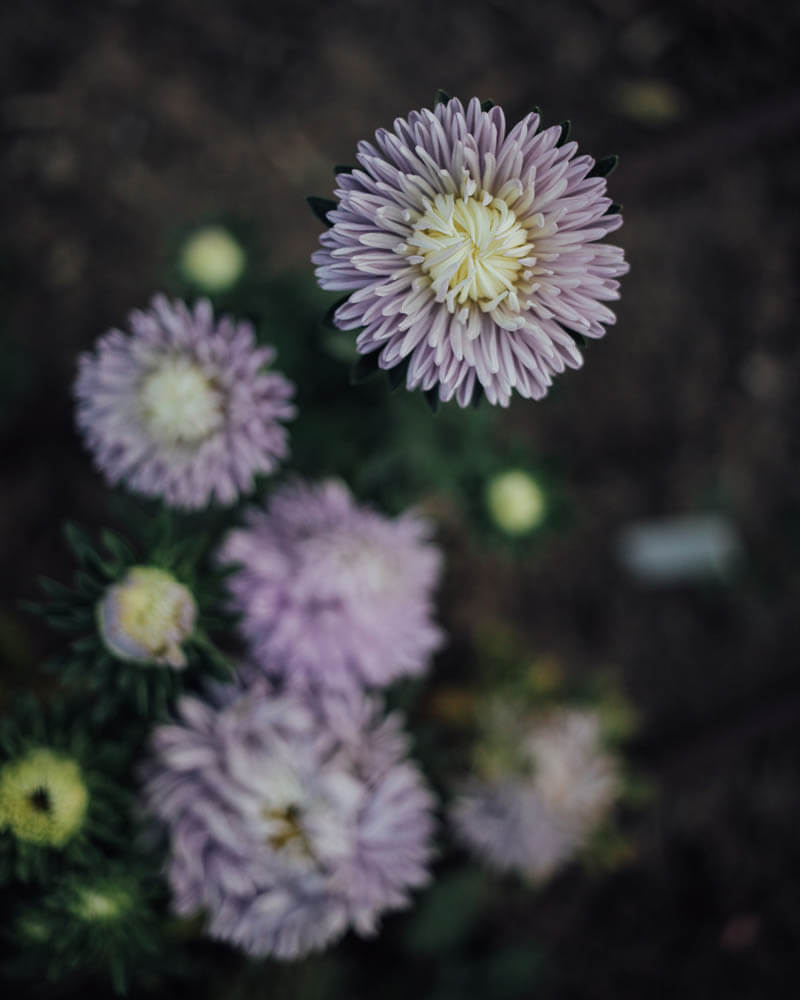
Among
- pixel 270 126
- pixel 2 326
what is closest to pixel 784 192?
pixel 270 126

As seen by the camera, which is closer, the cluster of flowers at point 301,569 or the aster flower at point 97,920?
the cluster of flowers at point 301,569

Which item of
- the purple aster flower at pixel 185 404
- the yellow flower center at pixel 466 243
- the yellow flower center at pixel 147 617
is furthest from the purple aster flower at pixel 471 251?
the yellow flower center at pixel 147 617

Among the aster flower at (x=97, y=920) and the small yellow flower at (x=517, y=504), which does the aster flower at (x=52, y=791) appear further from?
the small yellow flower at (x=517, y=504)

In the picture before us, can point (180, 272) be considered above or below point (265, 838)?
above

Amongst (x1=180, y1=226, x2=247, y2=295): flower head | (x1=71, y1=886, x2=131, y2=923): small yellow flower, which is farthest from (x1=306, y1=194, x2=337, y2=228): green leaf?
(x1=71, y1=886, x2=131, y2=923): small yellow flower

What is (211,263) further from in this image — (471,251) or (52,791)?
(52,791)

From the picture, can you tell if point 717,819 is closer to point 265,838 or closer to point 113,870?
point 265,838

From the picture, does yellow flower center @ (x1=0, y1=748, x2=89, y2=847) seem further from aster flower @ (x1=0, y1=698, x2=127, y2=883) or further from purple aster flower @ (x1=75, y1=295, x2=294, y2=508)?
purple aster flower @ (x1=75, y1=295, x2=294, y2=508)
